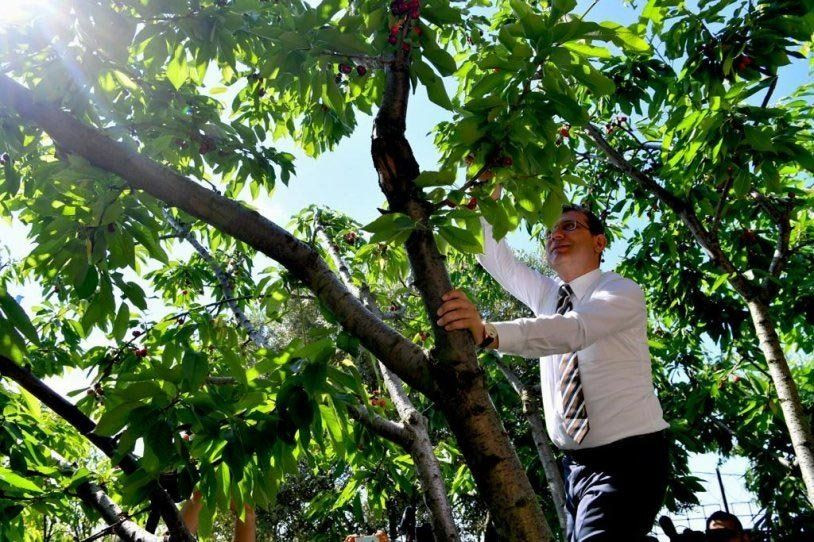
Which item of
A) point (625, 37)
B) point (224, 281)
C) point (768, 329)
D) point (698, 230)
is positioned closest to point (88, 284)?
point (625, 37)

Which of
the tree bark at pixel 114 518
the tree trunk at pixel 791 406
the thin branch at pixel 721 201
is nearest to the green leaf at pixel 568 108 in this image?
the tree bark at pixel 114 518

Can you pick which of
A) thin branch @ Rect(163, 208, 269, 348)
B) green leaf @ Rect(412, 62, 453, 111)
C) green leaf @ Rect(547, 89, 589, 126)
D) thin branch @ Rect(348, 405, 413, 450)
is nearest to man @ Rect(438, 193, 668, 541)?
green leaf @ Rect(547, 89, 589, 126)

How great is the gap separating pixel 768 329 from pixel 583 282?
323cm

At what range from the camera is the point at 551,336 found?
194 centimetres

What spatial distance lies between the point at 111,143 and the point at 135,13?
0.95m

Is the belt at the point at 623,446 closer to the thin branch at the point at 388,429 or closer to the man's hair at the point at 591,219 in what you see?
the man's hair at the point at 591,219

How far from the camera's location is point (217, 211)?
1.86 metres

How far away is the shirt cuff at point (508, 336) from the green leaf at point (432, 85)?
0.85 m

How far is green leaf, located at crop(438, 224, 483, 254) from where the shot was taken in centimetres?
190

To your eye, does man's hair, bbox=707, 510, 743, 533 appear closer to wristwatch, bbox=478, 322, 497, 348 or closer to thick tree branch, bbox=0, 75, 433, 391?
wristwatch, bbox=478, 322, 497, 348

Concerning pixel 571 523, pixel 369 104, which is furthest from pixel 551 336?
pixel 369 104

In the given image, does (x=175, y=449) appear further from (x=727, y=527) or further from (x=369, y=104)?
(x=727, y=527)

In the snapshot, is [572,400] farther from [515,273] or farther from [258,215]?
[258,215]

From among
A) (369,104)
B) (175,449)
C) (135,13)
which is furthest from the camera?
(369,104)
